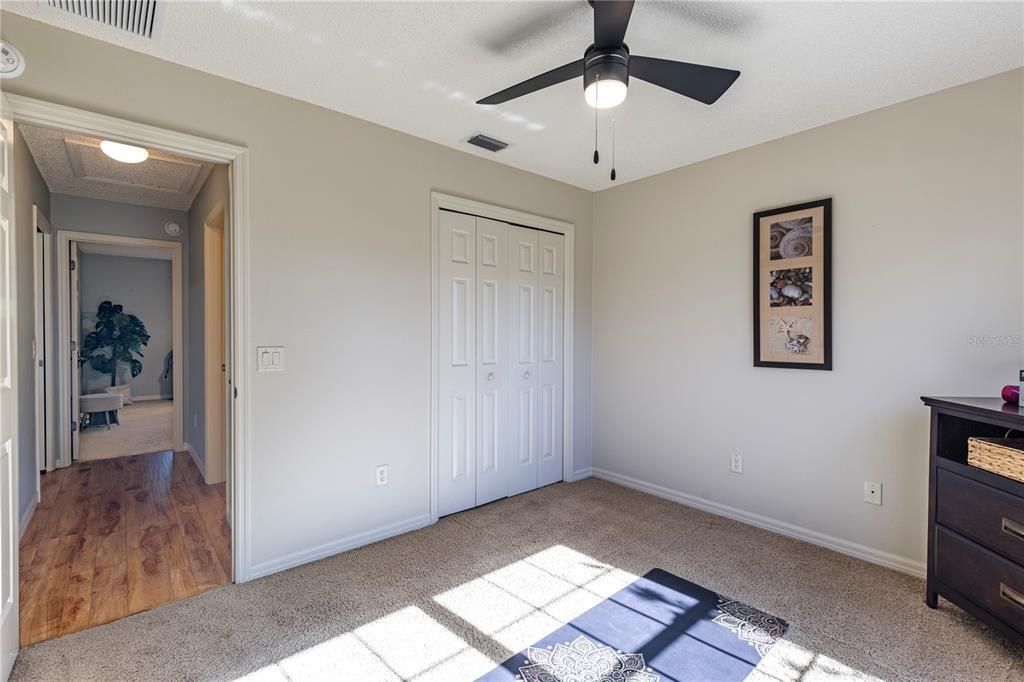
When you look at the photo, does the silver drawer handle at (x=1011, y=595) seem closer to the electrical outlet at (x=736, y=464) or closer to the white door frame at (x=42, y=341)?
the electrical outlet at (x=736, y=464)

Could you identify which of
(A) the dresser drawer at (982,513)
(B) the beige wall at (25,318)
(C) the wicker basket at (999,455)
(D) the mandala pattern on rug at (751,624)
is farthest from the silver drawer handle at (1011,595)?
(B) the beige wall at (25,318)

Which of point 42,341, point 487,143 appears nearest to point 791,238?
point 487,143

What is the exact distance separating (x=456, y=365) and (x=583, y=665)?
1.90 m

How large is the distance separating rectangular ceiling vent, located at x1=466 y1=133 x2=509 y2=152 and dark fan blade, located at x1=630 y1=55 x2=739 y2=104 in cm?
141

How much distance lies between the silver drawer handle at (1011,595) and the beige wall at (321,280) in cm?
270

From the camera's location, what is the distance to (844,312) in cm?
275

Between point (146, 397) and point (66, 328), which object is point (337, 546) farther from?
point (146, 397)

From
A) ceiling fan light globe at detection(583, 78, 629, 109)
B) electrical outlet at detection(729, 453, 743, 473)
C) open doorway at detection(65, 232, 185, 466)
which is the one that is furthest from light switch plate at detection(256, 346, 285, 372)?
open doorway at detection(65, 232, 185, 466)

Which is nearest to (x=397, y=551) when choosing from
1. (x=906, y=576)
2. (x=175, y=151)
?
(x=175, y=151)

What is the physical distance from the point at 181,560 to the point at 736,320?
3515 millimetres

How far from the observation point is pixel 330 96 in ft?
8.34

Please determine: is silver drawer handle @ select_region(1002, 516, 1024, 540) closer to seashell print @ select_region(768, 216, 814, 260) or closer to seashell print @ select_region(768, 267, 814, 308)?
seashell print @ select_region(768, 267, 814, 308)

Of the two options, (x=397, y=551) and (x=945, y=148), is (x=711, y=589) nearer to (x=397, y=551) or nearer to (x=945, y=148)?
(x=397, y=551)

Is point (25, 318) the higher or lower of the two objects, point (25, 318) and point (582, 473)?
the higher
